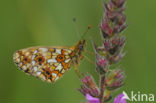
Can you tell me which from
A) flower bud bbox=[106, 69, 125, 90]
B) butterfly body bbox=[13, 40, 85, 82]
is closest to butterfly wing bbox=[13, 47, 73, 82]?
butterfly body bbox=[13, 40, 85, 82]

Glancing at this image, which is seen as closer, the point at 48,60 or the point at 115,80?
the point at 115,80

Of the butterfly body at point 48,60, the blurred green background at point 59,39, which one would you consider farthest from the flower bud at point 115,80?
the blurred green background at point 59,39

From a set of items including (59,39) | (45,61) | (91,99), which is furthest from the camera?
(59,39)

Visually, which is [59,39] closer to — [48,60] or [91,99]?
[48,60]

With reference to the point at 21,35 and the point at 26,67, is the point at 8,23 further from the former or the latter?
the point at 26,67

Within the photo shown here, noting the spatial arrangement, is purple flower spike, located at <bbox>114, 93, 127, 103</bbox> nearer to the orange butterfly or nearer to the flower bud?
the flower bud

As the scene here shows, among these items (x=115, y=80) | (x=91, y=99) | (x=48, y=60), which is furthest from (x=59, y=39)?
(x=91, y=99)

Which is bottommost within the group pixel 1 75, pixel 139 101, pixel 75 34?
pixel 139 101

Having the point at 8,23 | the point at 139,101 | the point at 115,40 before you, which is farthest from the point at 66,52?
the point at 8,23
